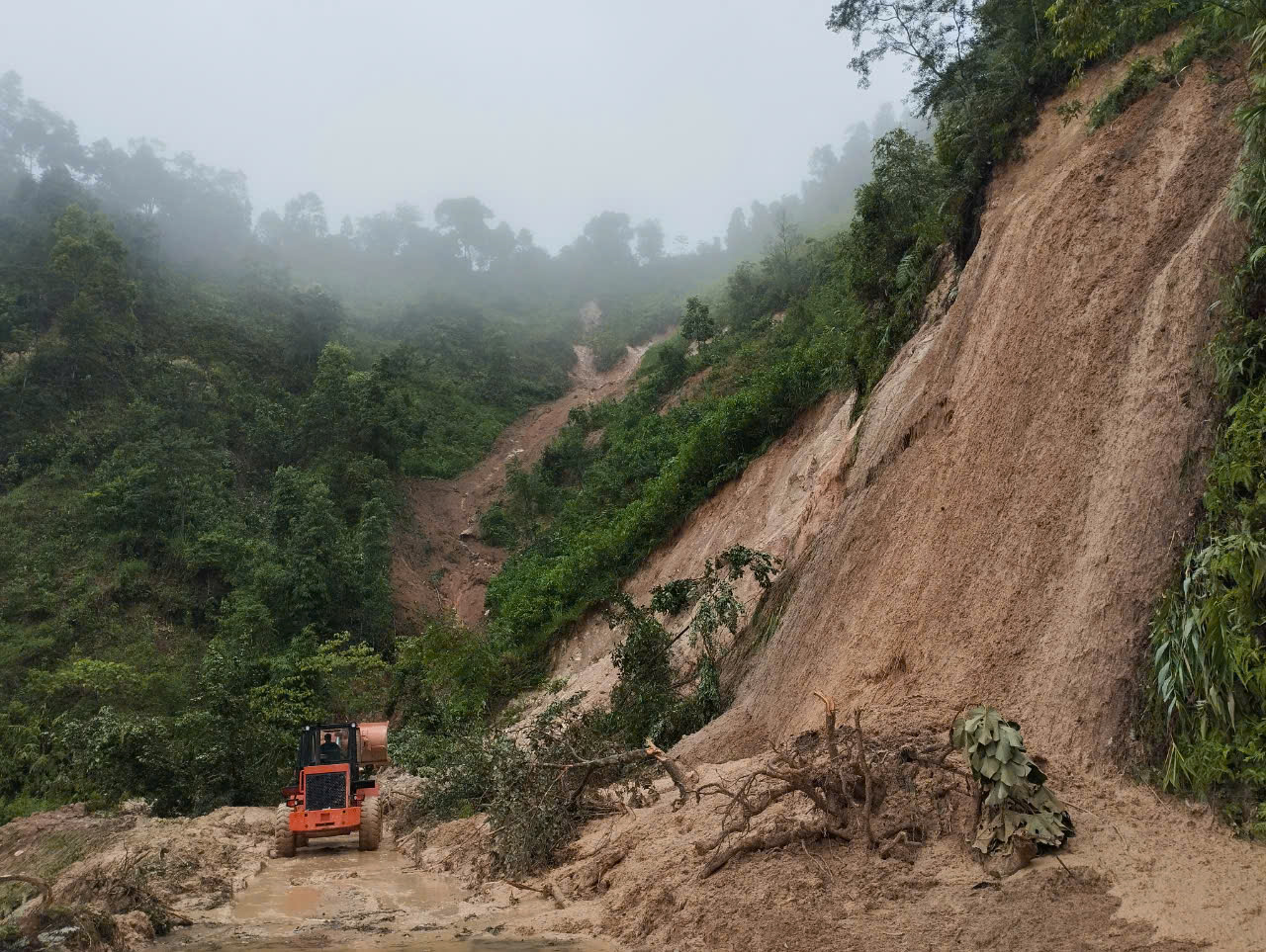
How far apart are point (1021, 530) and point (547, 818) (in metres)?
5.82

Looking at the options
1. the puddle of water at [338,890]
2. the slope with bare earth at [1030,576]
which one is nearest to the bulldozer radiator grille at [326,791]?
the puddle of water at [338,890]

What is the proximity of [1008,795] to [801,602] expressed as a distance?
6248 millimetres

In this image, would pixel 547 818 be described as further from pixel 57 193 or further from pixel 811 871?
pixel 57 193

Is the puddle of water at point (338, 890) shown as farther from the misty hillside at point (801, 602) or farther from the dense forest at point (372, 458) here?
the dense forest at point (372, 458)

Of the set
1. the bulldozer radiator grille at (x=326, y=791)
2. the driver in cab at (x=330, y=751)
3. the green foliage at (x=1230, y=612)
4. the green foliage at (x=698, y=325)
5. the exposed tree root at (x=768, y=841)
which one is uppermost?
the green foliage at (x=698, y=325)

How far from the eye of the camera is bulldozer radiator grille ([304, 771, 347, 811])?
42.0ft

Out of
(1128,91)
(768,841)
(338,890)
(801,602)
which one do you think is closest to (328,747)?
(338,890)

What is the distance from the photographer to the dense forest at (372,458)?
374 inches

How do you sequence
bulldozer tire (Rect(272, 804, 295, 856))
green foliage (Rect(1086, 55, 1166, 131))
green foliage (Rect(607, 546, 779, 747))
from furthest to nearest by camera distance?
green foliage (Rect(607, 546, 779, 747))
bulldozer tire (Rect(272, 804, 295, 856))
green foliage (Rect(1086, 55, 1166, 131))

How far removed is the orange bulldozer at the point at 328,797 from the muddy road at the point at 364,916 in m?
0.98

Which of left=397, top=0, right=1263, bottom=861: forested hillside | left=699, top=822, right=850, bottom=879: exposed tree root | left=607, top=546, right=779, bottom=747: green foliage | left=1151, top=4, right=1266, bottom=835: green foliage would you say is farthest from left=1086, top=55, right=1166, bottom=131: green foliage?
left=699, top=822, right=850, bottom=879: exposed tree root

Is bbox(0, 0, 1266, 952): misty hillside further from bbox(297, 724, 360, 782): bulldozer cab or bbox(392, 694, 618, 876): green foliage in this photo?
bbox(297, 724, 360, 782): bulldozer cab

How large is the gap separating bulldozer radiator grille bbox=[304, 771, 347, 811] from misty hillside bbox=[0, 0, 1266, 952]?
46 centimetres

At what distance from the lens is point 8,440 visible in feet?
98.8
